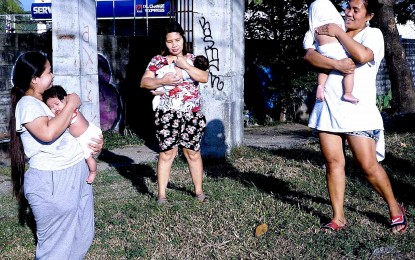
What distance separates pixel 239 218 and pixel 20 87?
242cm

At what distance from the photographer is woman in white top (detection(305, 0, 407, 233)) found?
Result: 197 inches

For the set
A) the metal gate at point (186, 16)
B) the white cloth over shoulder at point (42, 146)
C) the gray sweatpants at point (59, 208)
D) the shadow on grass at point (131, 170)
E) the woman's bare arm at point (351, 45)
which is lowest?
the shadow on grass at point (131, 170)

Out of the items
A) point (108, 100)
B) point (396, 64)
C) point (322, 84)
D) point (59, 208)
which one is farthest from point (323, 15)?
point (396, 64)

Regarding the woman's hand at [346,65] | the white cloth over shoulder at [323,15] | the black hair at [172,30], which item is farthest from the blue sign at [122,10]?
the woman's hand at [346,65]

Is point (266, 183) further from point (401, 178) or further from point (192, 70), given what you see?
point (192, 70)

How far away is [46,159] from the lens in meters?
4.04

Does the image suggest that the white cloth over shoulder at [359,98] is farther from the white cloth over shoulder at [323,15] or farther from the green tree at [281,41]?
the green tree at [281,41]

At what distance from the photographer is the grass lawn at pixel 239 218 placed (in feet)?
16.3

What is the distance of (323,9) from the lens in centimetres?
507

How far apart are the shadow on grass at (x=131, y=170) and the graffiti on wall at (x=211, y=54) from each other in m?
1.46

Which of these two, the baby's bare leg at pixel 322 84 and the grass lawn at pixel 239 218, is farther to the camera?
the baby's bare leg at pixel 322 84

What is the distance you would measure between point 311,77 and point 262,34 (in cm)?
170

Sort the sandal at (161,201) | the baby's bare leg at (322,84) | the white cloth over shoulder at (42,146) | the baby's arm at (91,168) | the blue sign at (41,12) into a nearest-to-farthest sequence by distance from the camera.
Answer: the white cloth over shoulder at (42,146) < the baby's arm at (91,168) < the baby's bare leg at (322,84) < the sandal at (161,201) < the blue sign at (41,12)

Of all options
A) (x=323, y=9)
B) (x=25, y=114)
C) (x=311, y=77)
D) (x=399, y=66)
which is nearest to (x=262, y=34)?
(x=311, y=77)
